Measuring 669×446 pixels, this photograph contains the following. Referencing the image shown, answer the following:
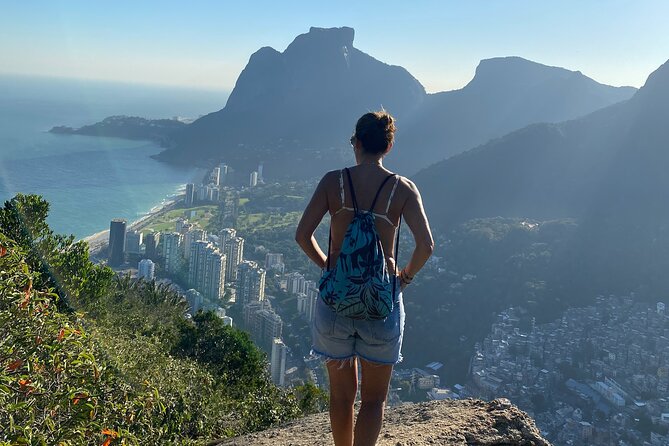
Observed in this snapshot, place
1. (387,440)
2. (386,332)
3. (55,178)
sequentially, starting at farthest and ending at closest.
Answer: (55,178)
(387,440)
(386,332)

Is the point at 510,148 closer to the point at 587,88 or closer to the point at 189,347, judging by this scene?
the point at 587,88

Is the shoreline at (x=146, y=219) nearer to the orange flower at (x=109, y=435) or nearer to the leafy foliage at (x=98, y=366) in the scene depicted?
the leafy foliage at (x=98, y=366)

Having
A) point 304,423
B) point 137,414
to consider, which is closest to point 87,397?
point 137,414

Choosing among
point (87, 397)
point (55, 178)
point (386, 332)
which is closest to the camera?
point (87, 397)

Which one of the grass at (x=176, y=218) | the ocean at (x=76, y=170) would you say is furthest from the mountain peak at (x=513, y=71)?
the grass at (x=176, y=218)

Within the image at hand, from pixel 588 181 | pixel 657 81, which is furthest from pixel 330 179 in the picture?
pixel 657 81

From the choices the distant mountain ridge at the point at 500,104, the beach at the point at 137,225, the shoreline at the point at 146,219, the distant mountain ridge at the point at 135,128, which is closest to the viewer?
the beach at the point at 137,225

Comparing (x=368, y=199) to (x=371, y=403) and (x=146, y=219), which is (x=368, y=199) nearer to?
(x=371, y=403)
